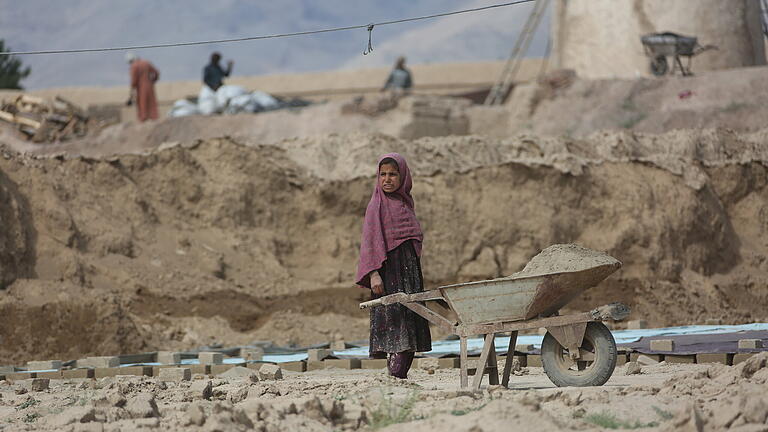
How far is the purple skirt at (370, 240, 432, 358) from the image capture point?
6789mm

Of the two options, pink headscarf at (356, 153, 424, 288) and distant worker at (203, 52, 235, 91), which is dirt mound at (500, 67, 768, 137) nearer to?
distant worker at (203, 52, 235, 91)

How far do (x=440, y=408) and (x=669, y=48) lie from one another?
50.2 ft

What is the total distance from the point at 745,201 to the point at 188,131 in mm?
8987

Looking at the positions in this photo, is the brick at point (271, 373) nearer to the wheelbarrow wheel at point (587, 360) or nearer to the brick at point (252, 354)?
the brick at point (252, 354)

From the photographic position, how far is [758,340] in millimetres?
7965

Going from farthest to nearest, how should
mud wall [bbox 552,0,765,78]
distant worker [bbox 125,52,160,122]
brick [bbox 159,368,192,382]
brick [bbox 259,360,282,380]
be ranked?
1. distant worker [bbox 125,52,160,122]
2. mud wall [bbox 552,0,765,78]
3. brick [bbox 159,368,192,382]
4. brick [bbox 259,360,282,380]

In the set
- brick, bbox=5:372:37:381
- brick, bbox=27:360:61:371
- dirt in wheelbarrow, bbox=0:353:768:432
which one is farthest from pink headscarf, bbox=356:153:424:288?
brick, bbox=27:360:61:371

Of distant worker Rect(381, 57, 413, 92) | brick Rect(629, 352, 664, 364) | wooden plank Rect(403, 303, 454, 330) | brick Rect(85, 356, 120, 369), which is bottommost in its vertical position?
brick Rect(629, 352, 664, 364)

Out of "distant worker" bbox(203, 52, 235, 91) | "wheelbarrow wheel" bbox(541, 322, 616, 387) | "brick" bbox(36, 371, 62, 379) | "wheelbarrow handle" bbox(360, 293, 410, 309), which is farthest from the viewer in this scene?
"distant worker" bbox(203, 52, 235, 91)

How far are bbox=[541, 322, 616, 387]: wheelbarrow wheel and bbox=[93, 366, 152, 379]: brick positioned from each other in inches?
164

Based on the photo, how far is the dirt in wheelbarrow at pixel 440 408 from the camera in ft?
15.3

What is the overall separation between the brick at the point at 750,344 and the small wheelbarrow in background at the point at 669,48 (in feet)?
38.0

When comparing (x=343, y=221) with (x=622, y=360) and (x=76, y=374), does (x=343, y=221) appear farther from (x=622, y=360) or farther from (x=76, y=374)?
(x=622, y=360)

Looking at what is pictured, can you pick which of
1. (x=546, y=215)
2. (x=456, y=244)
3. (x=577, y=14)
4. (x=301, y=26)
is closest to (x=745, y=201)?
(x=546, y=215)
